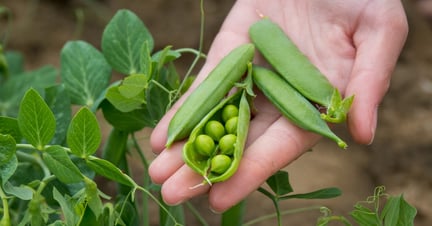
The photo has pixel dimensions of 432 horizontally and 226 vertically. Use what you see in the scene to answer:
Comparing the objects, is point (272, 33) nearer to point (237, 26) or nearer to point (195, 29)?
point (237, 26)

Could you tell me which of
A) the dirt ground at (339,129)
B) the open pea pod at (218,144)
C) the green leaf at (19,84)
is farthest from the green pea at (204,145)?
the dirt ground at (339,129)

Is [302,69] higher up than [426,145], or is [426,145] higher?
[302,69]

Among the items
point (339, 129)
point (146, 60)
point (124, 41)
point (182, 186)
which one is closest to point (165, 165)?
point (182, 186)

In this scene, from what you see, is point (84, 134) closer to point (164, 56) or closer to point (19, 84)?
point (164, 56)

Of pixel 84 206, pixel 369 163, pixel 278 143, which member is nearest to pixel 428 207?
pixel 369 163

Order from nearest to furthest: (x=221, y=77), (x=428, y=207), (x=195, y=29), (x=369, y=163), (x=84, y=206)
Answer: (x=84, y=206) → (x=221, y=77) → (x=428, y=207) → (x=369, y=163) → (x=195, y=29)

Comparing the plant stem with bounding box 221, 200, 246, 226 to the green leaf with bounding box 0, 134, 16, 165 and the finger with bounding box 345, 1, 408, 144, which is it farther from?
the green leaf with bounding box 0, 134, 16, 165

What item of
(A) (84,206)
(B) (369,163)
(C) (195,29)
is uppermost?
(A) (84,206)
